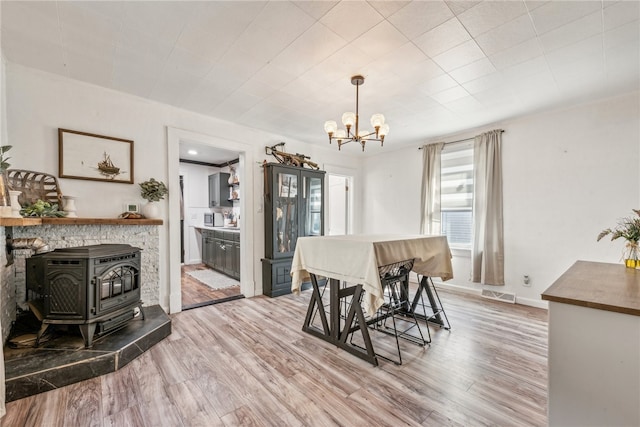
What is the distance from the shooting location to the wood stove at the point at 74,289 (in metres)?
2.12

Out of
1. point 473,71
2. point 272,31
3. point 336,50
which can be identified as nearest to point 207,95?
point 272,31

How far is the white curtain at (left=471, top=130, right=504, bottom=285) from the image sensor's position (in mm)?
3908

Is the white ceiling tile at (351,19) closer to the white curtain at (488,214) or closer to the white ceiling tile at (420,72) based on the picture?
the white ceiling tile at (420,72)

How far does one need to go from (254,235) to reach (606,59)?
432 cm

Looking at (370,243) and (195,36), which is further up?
(195,36)

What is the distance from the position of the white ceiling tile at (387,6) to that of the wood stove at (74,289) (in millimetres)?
2813

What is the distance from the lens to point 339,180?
20.1 feet

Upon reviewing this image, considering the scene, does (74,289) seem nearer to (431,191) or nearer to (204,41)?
(204,41)

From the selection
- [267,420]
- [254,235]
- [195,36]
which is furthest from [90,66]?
[267,420]

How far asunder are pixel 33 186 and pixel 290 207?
9.56ft

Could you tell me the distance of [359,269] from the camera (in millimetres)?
2205

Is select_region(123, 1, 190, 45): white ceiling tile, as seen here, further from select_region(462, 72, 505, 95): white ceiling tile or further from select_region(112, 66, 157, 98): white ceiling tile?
select_region(462, 72, 505, 95): white ceiling tile

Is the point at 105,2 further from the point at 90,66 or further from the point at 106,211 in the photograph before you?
the point at 106,211

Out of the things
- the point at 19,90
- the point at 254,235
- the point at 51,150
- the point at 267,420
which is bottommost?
the point at 267,420
